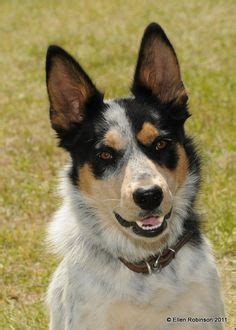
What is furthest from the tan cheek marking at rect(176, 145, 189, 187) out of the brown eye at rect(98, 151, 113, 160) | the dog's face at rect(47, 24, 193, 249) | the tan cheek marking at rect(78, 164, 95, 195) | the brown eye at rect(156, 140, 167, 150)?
the tan cheek marking at rect(78, 164, 95, 195)

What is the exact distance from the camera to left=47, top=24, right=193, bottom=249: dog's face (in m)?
5.39

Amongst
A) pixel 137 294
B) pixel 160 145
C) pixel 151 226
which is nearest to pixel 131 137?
pixel 160 145

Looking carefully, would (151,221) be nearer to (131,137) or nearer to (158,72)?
(131,137)

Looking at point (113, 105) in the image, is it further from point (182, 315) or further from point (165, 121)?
point (182, 315)

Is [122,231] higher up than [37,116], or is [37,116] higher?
[122,231]

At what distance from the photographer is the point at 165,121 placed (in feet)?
19.2

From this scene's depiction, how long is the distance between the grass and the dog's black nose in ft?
4.01

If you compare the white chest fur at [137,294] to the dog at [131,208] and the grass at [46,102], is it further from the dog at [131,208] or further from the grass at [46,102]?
the grass at [46,102]

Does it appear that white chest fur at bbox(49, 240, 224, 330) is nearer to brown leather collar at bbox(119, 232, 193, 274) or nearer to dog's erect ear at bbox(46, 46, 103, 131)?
brown leather collar at bbox(119, 232, 193, 274)

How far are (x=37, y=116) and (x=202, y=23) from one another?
21.9 feet

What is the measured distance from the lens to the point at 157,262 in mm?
5707

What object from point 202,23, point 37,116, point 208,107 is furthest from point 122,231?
point 202,23

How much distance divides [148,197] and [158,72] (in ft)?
4.42

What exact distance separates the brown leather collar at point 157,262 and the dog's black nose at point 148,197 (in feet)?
2.07
